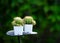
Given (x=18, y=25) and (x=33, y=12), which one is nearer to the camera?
(x=18, y=25)

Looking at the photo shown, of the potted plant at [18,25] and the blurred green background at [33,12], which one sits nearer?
the potted plant at [18,25]

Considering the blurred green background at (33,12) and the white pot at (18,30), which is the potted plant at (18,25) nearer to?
the white pot at (18,30)

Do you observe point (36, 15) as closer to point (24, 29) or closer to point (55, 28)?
point (55, 28)

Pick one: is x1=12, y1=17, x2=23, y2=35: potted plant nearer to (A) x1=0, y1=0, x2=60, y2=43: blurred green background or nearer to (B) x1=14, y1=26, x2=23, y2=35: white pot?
(B) x1=14, y1=26, x2=23, y2=35: white pot

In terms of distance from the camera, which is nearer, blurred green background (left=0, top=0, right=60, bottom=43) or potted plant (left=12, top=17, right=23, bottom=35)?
potted plant (left=12, top=17, right=23, bottom=35)

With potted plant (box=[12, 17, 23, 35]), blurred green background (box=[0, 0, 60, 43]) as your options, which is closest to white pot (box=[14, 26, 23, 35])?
potted plant (box=[12, 17, 23, 35])

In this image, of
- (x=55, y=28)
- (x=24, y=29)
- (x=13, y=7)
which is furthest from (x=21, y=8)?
(x=24, y=29)

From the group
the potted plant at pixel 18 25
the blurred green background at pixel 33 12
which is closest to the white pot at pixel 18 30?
the potted plant at pixel 18 25

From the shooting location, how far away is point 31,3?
2.47 m

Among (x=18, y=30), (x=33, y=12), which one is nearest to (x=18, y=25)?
(x=18, y=30)

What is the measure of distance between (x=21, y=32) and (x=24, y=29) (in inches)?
1.6

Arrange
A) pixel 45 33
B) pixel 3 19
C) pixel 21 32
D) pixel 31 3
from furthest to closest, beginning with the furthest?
pixel 45 33 → pixel 3 19 → pixel 31 3 → pixel 21 32

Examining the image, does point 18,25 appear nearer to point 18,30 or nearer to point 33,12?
point 18,30

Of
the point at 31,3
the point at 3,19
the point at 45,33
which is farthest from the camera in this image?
the point at 45,33
